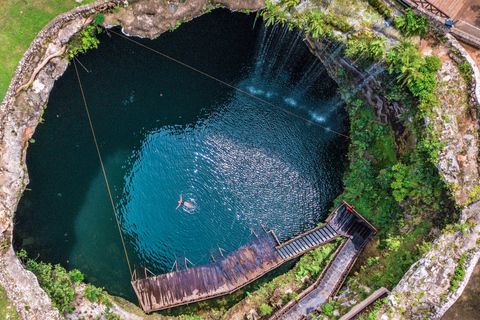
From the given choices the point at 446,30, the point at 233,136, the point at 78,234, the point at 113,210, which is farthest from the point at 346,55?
the point at 78,234

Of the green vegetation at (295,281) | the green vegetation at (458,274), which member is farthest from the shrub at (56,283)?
the green vegetation at (458,274)

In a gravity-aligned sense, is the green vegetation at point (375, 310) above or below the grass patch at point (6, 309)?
above

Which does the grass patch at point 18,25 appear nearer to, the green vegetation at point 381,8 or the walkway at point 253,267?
the walkway at point 253,267

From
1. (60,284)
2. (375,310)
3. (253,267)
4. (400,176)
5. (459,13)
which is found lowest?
(60,284)

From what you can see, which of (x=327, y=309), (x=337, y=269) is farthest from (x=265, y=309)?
(x=337, y=269)

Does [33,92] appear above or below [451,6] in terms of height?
below

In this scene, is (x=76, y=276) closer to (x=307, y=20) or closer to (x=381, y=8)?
(x=307, y=20)
